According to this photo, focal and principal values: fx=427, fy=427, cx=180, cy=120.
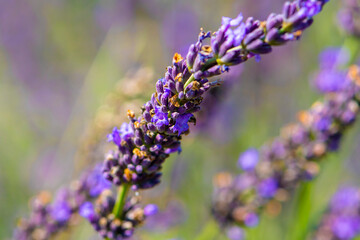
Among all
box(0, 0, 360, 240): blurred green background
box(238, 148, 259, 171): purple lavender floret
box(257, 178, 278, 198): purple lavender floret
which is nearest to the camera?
box(257, 178, 278, 198): purple lavender floret

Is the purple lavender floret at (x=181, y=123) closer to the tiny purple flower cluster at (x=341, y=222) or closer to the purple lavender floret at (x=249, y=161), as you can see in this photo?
the purple lavender floret at (x=249, y=161)

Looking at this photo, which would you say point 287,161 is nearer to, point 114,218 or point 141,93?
point 141,93

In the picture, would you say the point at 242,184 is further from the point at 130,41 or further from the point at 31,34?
the point at 31,34

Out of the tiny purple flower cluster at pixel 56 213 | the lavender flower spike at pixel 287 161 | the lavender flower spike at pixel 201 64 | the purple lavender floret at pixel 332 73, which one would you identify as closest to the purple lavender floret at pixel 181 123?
the lavender flower spike at pixel 201 64

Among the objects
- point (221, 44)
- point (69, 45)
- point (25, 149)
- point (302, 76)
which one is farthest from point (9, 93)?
point (221, 44)

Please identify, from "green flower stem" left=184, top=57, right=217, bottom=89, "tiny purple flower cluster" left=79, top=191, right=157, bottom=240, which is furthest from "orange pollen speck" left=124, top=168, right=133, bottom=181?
"green flower stem" left=184, top=57, right=217, bottom=89

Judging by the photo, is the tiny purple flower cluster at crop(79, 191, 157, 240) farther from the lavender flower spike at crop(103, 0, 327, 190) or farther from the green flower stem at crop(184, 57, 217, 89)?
the green flower stem at crop(184, 57, 217, 89)
